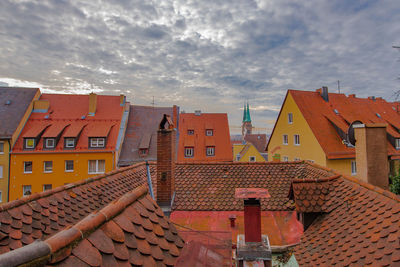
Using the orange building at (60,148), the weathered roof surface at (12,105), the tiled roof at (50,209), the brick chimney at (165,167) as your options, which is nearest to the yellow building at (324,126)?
the brick chimney at (165,167)

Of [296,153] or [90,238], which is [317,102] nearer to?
[296,153]

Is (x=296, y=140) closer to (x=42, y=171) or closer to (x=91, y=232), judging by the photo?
(x=91, y=232)

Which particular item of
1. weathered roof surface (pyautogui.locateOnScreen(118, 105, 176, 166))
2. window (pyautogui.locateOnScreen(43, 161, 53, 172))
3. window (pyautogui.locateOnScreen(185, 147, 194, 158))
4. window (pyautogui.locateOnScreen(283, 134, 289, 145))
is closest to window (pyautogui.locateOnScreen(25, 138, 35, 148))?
window (pyautogui.locateOnScreen(43, 161, 53, 172))

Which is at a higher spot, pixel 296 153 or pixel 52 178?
pixel 296 153

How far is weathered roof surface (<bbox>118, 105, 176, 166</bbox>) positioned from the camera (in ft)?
73.1

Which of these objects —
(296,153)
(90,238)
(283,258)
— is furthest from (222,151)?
(90,238)

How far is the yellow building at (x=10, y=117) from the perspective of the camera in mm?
18984

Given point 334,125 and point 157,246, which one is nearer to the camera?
point 157,246

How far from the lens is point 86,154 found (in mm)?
20094

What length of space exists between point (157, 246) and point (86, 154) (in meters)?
20.5

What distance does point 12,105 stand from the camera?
2183cm

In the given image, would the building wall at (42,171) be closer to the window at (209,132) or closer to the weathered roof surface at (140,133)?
the weathered roof surface at (140,133)

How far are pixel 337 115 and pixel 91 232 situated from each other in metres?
24.0

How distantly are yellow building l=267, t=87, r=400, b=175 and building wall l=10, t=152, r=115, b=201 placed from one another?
18960 millimetres
